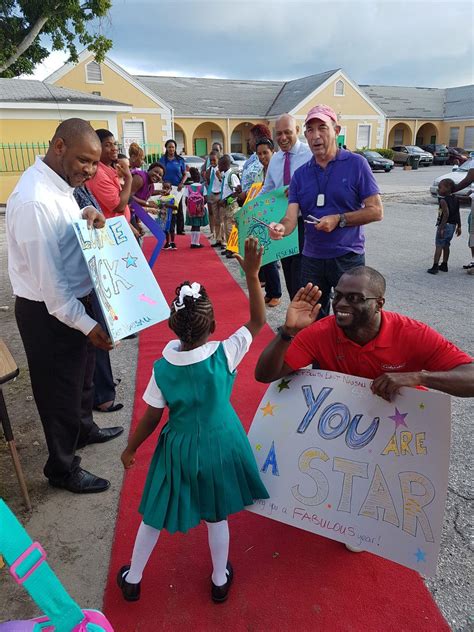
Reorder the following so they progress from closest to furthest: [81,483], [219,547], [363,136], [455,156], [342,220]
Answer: [219,547] → [81,483] → [342,220] → [455,156] → [363,136]

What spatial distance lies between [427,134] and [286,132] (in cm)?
4812

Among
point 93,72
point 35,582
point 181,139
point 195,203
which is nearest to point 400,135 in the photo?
point 181,139

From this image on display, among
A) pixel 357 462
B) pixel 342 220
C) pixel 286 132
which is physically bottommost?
pixel 357 462

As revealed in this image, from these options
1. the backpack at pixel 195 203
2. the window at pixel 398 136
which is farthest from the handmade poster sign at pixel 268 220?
the window at pixel 398 136

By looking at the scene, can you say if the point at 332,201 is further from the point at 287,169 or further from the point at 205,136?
the point at 205,136

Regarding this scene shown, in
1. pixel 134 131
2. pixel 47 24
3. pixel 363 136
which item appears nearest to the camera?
pixel 47 24

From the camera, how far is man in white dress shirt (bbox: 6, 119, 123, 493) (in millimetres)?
2188

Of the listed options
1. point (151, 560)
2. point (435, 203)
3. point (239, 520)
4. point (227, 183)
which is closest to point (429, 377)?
point (239, 520)

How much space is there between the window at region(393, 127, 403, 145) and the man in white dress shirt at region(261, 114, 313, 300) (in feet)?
150

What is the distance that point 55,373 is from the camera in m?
2.51

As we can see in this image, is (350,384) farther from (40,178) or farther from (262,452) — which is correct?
(40,178)

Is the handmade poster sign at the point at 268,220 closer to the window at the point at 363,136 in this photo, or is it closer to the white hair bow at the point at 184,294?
the white hair bow at the point at 184,294

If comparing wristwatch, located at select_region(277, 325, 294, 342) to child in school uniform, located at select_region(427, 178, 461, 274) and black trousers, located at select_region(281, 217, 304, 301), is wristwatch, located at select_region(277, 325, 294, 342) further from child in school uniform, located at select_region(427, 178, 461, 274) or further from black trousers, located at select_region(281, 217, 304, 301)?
child in school uniform, located at select_region(427, 178, 461, 274)

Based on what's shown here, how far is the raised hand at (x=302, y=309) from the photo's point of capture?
2.05 m
